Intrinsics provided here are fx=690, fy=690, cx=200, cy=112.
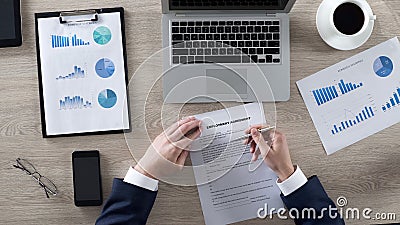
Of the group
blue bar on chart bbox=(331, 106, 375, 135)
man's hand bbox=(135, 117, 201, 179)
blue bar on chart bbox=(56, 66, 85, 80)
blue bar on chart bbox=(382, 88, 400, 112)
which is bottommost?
man's hand bbox=(135, 117, 201, 179)

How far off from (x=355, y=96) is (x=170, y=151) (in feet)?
1.22

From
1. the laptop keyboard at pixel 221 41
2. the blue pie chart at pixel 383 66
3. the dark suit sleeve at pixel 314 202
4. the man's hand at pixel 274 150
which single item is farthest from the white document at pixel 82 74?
the blue pie chart at pixel 383 66

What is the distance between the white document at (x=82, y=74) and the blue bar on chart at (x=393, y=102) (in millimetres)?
495

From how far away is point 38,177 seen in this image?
130cm

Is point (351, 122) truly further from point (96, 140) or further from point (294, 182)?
point (96, 140)

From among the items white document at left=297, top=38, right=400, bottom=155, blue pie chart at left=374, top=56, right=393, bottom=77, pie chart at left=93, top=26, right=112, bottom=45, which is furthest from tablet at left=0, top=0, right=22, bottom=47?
blue pie chart at left=374, top=56, right=393, bottom=77

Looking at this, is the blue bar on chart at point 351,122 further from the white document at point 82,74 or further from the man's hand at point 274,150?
the white document at point 82,74

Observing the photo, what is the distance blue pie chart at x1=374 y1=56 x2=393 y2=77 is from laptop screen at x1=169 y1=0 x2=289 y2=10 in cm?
22

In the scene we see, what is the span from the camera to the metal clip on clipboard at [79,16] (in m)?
1.30

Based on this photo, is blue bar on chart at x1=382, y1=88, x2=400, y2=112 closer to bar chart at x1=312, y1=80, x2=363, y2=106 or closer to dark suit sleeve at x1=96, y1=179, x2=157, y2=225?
bar chart at x1=312, y1=80, x2=363, y2=106

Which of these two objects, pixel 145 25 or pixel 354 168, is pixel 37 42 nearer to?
pixel 145 25

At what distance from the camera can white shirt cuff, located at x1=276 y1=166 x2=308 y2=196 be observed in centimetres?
128

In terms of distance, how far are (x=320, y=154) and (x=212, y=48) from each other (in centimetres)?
29

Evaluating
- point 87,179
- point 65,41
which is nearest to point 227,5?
point 65,41
